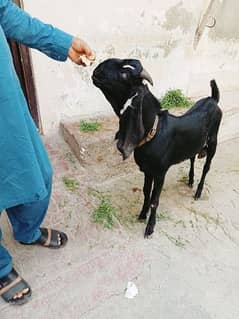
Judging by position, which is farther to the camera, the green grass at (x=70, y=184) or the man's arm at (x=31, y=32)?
the green grass at (x=70, y=184)

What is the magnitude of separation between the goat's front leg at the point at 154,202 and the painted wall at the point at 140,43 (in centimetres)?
125

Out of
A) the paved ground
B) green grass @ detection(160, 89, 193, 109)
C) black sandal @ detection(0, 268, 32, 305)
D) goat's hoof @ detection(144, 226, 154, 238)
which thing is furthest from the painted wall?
black sandal @ detection(0, 268, 32, 305)

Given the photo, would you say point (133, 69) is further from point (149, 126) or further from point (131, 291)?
point (131, 291)

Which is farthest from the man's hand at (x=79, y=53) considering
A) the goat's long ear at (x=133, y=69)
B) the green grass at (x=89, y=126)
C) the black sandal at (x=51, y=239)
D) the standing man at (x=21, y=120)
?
the green grass at (x=89, y=126)

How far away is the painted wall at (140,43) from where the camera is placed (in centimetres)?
254

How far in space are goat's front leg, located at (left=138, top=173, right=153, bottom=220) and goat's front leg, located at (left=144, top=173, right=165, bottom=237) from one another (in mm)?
86

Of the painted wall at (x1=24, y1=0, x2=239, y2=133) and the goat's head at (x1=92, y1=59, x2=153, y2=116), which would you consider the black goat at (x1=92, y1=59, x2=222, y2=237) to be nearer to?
the goat's head at (x1=92, y1=59, x2=153, y2=116)

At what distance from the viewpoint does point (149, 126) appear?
1.71 meters

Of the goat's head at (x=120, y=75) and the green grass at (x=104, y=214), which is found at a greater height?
the goat's head at (x=120, y=75)

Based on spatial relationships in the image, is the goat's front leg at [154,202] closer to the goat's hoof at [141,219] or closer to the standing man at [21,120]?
the goat's hoof at [141,219]

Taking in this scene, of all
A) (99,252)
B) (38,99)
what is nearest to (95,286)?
(99,252)

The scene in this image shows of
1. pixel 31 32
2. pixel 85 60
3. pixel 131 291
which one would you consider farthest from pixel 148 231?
pixel 31 32

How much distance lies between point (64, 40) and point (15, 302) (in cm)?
132

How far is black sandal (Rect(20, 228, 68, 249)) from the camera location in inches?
77.6
